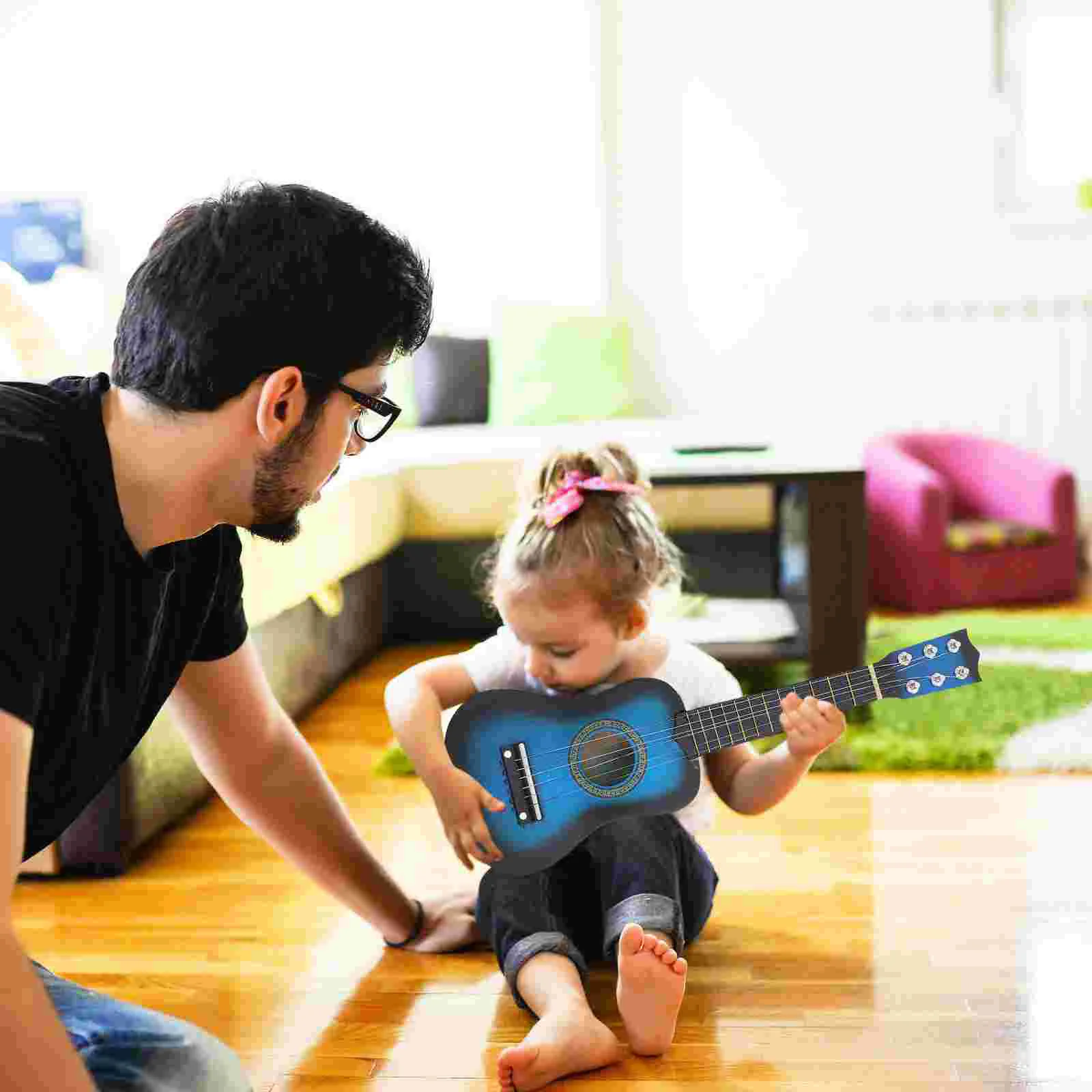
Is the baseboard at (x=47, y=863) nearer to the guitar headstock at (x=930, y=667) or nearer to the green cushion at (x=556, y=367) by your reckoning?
the guitar headstock at (x=930, y=667)

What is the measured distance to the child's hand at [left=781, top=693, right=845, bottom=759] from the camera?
1.52 m

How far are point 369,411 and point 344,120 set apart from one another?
3951 mm

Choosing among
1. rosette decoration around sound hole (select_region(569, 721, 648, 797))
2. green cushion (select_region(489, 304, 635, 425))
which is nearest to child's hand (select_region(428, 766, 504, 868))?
rosette decoration around sound hole (select_region(569, 721, 648, 797))

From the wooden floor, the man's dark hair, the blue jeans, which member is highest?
the man's dark hair

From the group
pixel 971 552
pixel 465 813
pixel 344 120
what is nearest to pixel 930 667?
pixel 465 813

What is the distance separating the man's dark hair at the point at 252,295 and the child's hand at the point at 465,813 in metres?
0.61

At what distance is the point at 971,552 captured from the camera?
3.90 m

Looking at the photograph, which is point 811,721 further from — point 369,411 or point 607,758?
point 369,411

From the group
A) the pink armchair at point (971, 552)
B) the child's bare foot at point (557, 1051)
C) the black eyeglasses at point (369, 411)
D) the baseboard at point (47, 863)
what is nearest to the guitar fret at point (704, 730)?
the child's bare foot at point (557, 1051)

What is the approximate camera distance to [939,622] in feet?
12.1

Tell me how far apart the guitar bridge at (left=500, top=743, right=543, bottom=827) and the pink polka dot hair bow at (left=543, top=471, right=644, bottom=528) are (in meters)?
0.27

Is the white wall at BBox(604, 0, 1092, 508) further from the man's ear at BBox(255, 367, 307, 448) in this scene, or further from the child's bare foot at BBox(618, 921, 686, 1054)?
the man's ear at BBox(255, 367, 307, 448)

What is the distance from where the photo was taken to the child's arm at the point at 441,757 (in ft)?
5.28

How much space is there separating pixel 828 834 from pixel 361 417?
3.98 feet
